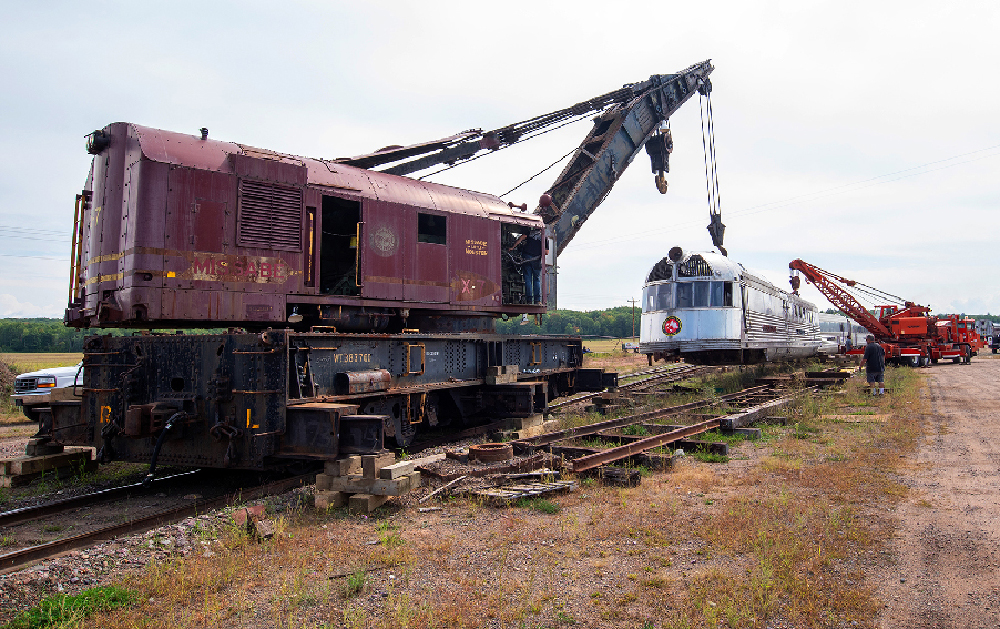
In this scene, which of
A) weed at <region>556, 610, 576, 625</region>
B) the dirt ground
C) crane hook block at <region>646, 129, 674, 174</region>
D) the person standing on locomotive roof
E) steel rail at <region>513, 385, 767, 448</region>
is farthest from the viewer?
crane hook block at <region>646, 129, 674, 174</region>

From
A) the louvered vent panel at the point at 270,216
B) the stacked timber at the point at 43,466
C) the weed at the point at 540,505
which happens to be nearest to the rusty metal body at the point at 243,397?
the stacked timber at the point at 43,466

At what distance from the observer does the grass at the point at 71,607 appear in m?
3.85

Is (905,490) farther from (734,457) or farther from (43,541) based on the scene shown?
(43,541)

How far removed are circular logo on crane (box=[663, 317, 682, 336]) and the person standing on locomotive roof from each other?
6.32 m

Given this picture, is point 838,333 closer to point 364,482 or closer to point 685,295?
point 685,295

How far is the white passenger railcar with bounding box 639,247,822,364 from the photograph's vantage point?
54.3 ft

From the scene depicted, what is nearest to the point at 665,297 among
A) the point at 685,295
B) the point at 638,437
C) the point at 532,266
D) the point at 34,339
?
the point at 685,295

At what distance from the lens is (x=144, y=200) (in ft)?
23.5

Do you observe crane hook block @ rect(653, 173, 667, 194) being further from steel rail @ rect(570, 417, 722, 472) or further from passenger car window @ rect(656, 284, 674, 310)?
steel rail @ rect(570, 417, 722, 472)

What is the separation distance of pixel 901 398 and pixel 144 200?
17.0 metres

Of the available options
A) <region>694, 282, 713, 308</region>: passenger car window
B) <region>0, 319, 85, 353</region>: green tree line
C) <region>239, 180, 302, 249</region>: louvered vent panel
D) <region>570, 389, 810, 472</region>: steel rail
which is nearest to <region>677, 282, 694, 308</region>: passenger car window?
<region>694, 282, 713, 308</region>: passenger car window

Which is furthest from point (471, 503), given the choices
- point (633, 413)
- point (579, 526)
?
point (633, 413)

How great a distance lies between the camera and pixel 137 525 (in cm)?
584

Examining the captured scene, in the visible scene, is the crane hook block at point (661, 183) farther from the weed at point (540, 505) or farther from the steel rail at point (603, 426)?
the weed at point (540, 505)
